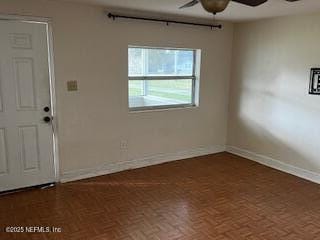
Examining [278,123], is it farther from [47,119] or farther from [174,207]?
[47,119]

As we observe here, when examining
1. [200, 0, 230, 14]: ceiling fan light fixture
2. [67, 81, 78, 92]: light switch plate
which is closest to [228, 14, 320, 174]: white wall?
[200, 0, 230, 14]: ceiling fan light fixture

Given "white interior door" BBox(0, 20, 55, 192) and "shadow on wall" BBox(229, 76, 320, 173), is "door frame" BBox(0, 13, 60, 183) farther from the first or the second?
"shadow on wall" BBox(229, 76, 320, 173)

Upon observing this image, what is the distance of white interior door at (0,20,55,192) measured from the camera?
3.28 metres

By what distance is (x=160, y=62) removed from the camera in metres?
4.49

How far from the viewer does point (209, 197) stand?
136 inches

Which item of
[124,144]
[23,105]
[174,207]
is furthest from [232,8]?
[23,105]

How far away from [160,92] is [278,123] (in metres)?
1.81

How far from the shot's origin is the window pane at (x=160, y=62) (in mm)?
4223

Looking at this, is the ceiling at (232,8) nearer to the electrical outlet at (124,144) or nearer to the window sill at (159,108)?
the window sill at (159,108)

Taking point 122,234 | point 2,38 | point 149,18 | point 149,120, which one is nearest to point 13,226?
point 122,234

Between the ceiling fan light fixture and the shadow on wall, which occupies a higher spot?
the ceiling fan light fixture

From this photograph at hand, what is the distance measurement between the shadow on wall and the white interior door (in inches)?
119

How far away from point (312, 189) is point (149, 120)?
2341 mm

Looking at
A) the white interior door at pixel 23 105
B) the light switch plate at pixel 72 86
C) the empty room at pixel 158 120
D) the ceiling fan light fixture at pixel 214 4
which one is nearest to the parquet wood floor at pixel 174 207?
the empty room at pixel 158 120
